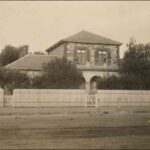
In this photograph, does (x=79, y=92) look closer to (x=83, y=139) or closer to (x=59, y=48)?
(x=59, y=48)

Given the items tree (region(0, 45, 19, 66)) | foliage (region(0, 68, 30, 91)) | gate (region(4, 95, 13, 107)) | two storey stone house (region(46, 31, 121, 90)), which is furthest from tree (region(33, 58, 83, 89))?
tree (region(0, 45, 19, 66))

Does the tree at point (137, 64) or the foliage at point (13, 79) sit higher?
the tree at point (137, 64)

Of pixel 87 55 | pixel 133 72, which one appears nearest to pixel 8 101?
pixel 133 72

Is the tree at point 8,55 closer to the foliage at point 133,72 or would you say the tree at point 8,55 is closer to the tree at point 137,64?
the foliage at point 133,72

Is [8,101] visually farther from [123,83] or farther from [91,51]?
[91,51]

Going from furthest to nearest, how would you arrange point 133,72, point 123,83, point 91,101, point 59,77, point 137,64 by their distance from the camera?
point 133,72
point 137,64
point 123,83
point 59,77
point 91,101

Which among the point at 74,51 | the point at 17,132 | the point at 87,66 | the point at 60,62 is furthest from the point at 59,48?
the point at 17,132

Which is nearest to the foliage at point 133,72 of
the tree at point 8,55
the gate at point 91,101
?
the gate at point 91,101

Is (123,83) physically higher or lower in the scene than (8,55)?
lower

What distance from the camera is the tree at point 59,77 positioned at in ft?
135

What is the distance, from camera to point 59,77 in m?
41.7

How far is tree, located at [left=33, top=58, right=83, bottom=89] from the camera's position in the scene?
4116cm

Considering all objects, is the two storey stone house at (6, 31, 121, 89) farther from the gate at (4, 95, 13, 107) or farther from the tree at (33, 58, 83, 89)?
the gate at (4, 95, 13, 107)

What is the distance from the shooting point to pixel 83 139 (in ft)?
44.2
